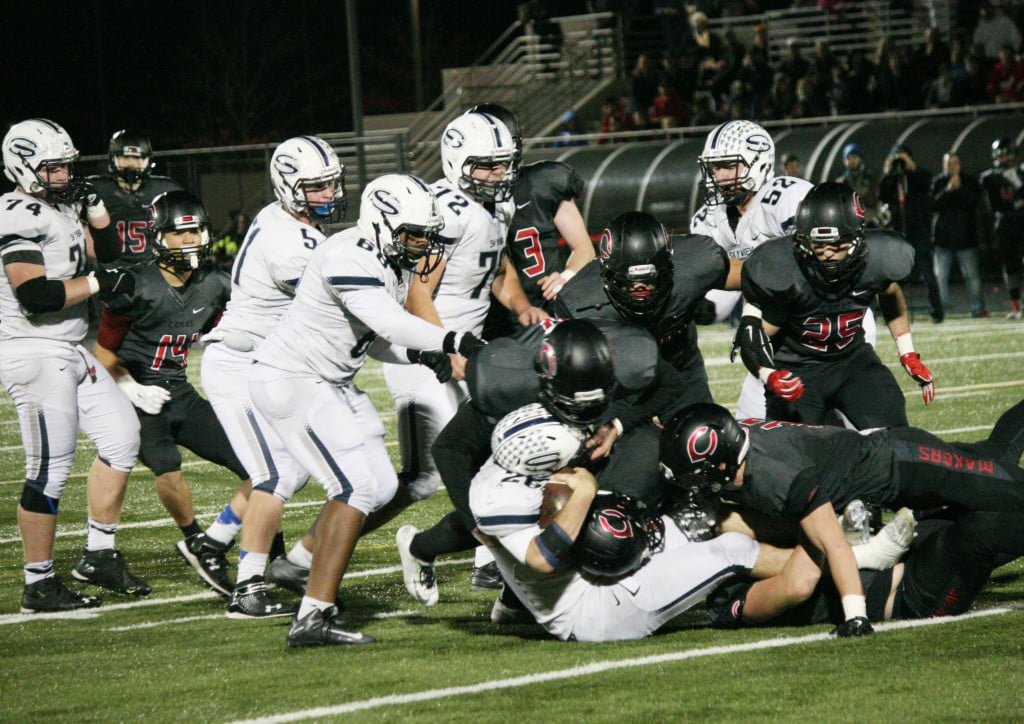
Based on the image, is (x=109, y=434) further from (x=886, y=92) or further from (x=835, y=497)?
(x=886, y=92)

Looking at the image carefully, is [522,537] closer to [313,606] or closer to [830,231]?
[313,606]

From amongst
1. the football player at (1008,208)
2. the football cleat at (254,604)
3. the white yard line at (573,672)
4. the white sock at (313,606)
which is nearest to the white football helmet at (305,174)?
the football cleat at (254,604)

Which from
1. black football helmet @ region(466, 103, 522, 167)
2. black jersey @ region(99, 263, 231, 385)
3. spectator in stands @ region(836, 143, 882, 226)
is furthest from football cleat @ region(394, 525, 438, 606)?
spectator in stands @ region(836, 143, 882, 226)

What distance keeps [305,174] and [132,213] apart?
14.7 ft

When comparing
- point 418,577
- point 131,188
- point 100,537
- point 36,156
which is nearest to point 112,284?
point 36,156

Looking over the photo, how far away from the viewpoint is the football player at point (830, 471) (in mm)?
4344

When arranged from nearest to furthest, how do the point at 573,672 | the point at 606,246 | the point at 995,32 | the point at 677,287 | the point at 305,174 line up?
the point at 573,672
the point at 606,246
the point at 677,287
the point at 305,174
the point at 995,32

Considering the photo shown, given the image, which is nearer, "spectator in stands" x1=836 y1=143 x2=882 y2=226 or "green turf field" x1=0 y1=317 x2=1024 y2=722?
"green turf field" x1=0 y1=317 x2=1024 y2=722

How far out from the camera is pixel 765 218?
6504mm

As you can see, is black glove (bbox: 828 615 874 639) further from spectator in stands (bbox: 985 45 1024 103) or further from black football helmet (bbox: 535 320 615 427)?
spectator in stands (bbox: 985 45 1024 103)

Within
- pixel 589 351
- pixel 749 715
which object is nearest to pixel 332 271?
pixel 589 351

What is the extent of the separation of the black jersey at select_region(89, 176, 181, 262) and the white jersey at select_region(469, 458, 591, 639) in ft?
18.2

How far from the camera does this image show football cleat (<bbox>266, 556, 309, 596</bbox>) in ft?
17.5

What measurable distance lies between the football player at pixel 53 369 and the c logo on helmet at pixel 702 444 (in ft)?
8.30
